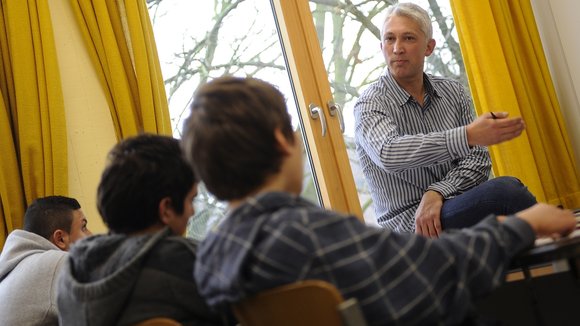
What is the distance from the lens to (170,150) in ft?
5.74

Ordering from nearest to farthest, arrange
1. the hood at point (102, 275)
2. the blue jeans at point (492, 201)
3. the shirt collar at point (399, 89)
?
the hood at point (102, 275) → the blue jeans at point (492, 201) → the shirt collar at point (399, 89)

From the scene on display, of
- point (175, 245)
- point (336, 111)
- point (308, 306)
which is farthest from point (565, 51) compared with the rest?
point (308, 306)

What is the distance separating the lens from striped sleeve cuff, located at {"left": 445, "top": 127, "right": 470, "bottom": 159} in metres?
2.42

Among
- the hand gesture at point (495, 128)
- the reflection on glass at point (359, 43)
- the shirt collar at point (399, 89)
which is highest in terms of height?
the reflection on glass at point (359, 43)

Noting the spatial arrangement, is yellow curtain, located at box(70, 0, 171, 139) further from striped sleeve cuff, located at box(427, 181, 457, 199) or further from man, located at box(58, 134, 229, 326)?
man, located at box(58, 134, 229, 326)

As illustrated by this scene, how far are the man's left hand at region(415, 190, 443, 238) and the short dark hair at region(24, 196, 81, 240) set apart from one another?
118 centimetres

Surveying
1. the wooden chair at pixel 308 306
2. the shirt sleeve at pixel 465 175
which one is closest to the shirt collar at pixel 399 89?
the shirt sleeve at pixel 465 175

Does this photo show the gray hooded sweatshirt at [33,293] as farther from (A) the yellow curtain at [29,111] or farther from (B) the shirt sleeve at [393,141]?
(B) the shirt sleeve at [393,141]

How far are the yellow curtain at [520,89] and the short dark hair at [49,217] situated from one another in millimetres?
2199

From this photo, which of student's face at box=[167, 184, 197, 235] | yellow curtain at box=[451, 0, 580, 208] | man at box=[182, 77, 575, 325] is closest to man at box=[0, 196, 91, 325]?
student's face at box=[167, 184, 197, 235]

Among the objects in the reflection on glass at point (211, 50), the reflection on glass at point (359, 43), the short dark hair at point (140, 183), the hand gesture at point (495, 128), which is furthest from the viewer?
the reflection on glass at point (359, 43)

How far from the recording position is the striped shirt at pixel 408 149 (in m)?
2.62

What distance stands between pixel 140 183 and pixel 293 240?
1.84 feet

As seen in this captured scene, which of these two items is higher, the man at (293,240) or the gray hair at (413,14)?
the gray hair at (413,14)
